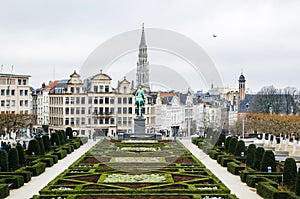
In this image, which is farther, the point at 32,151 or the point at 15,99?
the point at 15,99

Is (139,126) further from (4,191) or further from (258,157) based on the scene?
(4,191)

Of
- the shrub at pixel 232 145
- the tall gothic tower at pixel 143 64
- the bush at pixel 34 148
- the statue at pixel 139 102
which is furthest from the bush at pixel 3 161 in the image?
the tall gothic tower at pixel 143 64

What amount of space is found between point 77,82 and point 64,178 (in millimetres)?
63426

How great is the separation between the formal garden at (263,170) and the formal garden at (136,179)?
2007 mm

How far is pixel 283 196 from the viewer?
24297 mm

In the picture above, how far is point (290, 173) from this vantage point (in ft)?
90.4

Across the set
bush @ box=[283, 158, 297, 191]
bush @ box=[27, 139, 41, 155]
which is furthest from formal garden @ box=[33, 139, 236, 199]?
bush @ box=[27, 139, 41, 155]

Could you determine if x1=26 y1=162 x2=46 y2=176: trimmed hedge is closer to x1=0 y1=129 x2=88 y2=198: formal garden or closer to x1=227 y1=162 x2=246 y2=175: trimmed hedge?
x1=0 y1=129 x2=88 y2=198: formal garden

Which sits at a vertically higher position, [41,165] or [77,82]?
[77,82]

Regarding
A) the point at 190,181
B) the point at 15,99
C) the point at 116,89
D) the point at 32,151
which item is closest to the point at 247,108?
the point at 116,89

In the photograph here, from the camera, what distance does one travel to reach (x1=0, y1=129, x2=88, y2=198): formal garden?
29278 millimetres

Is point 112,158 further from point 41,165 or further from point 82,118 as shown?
point 82,118

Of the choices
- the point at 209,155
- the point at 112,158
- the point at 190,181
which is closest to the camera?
the point at 190,181

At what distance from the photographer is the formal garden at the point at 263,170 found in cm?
2575
